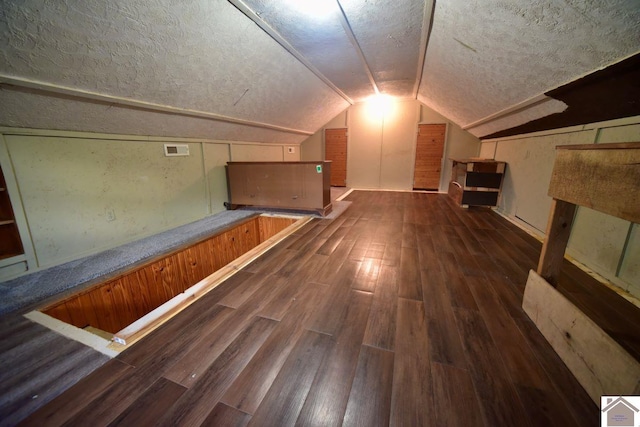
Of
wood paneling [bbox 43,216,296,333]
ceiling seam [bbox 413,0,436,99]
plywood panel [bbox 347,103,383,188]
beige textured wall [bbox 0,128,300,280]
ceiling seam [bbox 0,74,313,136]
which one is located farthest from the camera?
plywood panel [bbox 347,103,383,188]

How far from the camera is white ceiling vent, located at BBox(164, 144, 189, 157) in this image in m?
2.92

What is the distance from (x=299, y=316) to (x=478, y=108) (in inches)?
160

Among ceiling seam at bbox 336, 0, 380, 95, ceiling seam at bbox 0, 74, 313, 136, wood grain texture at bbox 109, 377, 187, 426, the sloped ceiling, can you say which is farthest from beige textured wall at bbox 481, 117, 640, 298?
ceiling seam at bbox 0, 74, 313, 136

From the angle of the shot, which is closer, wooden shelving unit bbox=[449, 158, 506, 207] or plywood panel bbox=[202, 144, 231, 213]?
plywood panel bbox=[202, 144, 231, 213]

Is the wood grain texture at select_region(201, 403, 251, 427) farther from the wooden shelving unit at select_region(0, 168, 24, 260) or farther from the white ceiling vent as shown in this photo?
the white ceiling vent

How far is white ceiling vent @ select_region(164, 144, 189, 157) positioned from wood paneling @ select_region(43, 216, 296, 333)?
3.95 feet

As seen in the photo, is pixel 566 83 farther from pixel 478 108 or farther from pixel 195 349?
pixel 195 349

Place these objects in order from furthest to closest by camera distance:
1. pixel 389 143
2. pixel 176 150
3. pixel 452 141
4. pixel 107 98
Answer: pixel 389 143
pixel 452 141
pixel 176 150
pixel 107 98

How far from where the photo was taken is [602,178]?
38.9 inches

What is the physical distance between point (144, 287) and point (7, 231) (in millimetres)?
1032

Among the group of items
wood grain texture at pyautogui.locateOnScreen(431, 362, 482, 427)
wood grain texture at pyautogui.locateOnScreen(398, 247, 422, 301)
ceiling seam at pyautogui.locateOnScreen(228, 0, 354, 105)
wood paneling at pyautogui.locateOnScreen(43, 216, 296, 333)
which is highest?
ceiling seam at pyautogui.locateOnScreen(228, 0, 354, 105)

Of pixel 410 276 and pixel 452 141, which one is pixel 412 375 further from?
pixel 452 141

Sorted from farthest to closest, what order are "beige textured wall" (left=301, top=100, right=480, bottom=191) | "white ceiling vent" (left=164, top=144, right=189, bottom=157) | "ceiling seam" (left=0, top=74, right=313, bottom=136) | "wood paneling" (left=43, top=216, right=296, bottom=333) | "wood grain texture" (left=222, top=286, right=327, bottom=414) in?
"beige textured wall" (left=301, top=100, right=480, bottom=191) → "white ceiling vent" (left=164, top=144, right=189, bottom=157) → "wood paneling" (left=43, top=216, right=296, bottom=333) → "ceiling seam" (left=0, top=74, right=313, bottom=136) → "wood grain texture" (left=222, top=286, right=327, bottom=414)

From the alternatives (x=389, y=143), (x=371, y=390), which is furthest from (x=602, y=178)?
(x=389, y=143)
